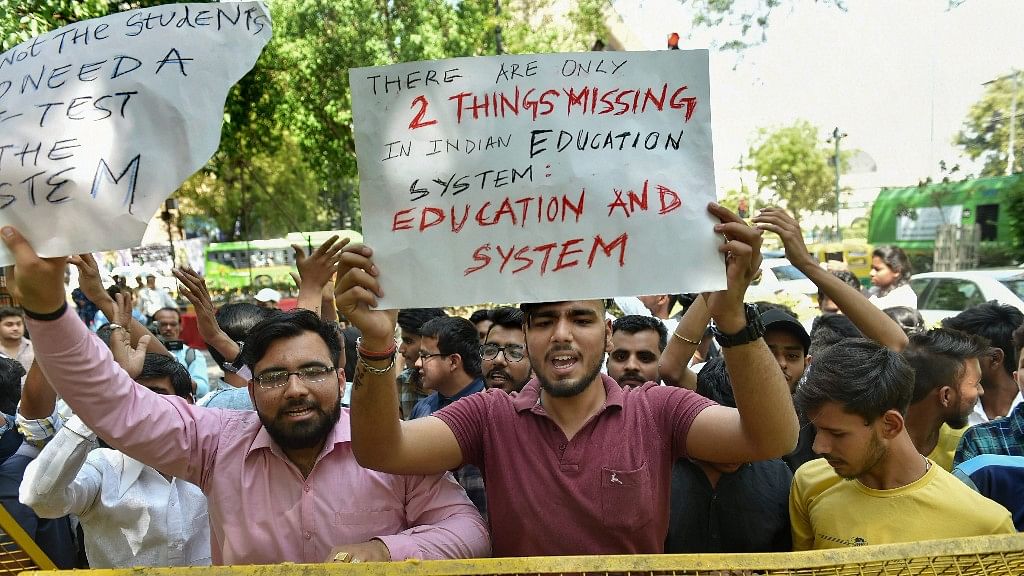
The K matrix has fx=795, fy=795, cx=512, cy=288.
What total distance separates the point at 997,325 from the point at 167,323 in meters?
6.21

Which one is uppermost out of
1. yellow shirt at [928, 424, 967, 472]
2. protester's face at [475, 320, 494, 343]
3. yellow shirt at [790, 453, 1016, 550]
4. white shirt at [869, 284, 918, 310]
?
protester's face at [475, 320, 494, 343]

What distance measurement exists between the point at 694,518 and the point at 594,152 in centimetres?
131

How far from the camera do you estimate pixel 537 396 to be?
7.59ft

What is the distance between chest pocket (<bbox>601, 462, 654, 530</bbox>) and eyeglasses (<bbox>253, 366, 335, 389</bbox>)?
2.89 feet

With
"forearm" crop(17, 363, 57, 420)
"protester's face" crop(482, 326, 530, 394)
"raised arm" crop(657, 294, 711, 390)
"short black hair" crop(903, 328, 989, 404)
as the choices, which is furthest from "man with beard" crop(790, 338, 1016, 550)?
"forearm" crop(17, 363, 57, 420)

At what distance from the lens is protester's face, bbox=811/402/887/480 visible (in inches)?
88.7

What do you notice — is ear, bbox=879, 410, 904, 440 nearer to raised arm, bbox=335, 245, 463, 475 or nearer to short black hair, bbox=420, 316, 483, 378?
raised arm, bbox=335, 245, 463, 475

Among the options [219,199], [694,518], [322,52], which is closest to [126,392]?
[694,518]

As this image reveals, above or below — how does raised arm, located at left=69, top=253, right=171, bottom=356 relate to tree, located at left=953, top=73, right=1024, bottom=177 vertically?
below

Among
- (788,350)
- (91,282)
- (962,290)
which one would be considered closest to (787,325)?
(788,350)

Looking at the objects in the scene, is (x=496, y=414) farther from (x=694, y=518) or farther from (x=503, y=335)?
(x=503, y=335)

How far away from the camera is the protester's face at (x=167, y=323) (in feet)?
22.7

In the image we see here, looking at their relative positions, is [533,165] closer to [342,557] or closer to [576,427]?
[576,427]

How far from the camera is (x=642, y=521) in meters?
2.08
